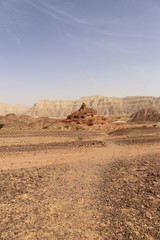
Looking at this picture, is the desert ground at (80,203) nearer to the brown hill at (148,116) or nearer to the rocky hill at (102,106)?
the brown hill at (148,116)

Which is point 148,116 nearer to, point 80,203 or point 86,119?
point 86,119

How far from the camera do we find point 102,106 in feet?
Answer: 577

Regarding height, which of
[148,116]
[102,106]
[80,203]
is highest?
[102,106]

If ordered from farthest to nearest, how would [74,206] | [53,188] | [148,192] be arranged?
[53,188] < [148,192] < [74,206]

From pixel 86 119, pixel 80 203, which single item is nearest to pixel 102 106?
pixel 86 119

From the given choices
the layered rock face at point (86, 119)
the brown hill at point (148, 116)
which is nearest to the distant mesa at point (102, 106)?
the brown hill at point (148, 116)

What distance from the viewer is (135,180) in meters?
7.18

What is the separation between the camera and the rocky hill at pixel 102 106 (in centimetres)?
16100

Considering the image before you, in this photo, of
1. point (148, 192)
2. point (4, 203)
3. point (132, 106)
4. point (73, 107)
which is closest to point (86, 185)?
point (148, 192)

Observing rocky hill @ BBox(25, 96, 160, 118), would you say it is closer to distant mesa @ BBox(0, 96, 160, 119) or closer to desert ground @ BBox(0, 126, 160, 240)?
distant mesa @ BBox(0, 96, 160, 119)

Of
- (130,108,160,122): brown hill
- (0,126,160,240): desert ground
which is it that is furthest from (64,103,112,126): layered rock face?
(0,126,160,240): desert ground

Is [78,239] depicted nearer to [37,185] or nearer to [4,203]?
[4,203]

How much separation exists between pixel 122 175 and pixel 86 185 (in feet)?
6.39

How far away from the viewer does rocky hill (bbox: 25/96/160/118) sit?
16100 centimetres
